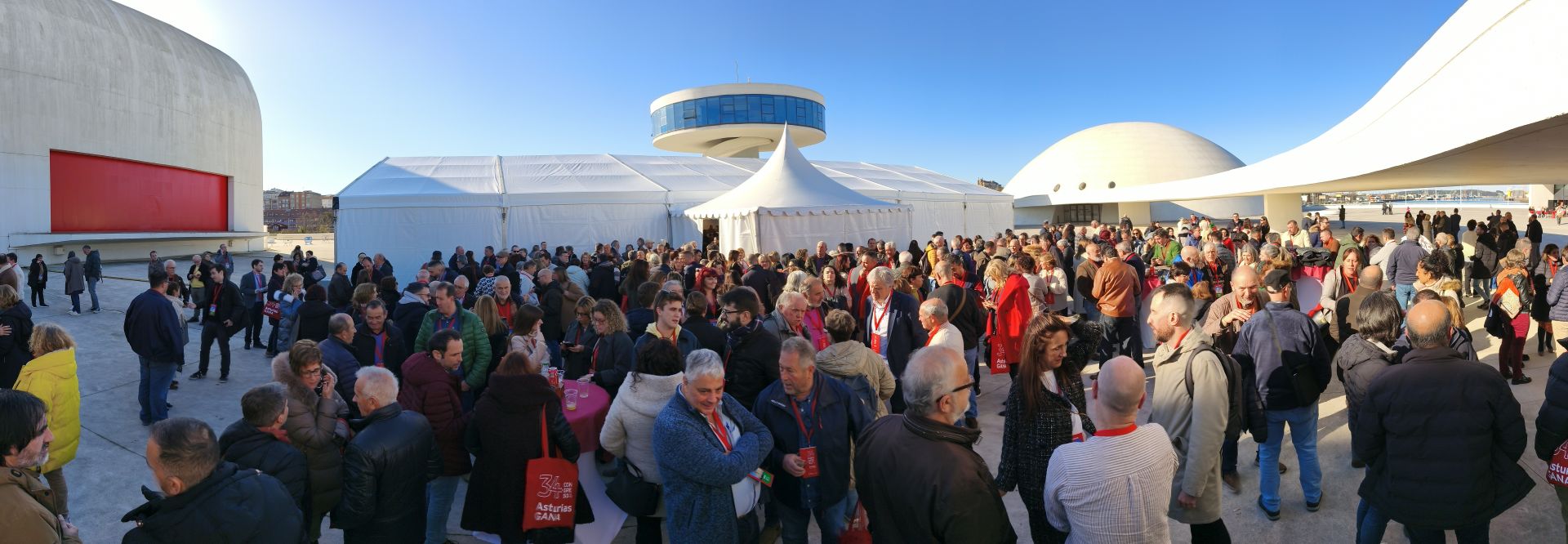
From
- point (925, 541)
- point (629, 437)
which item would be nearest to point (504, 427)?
point (629, 437)

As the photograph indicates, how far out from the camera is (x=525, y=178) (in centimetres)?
2089

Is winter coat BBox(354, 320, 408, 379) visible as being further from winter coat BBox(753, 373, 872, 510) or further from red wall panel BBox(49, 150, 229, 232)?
red wall panel BBox(49, 150, 229, 232)

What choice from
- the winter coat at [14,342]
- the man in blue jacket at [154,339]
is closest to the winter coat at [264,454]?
the winter coat at [14,342]

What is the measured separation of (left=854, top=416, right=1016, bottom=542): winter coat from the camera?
231cm

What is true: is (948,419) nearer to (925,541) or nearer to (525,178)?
(925,541)

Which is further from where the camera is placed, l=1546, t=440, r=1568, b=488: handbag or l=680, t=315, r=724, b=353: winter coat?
l=680, t=315, r=724, b=353: winter coat

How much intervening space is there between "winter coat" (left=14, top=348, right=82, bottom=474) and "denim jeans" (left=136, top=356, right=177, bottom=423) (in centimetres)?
259

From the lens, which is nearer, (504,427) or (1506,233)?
(504,427)

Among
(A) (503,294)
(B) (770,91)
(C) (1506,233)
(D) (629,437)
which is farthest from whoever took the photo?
(B) (770,91)

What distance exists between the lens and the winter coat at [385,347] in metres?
5.42

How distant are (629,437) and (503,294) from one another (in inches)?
146

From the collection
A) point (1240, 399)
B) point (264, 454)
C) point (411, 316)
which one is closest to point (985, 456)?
point (1240, 399)

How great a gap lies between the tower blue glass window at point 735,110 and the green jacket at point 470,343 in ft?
110

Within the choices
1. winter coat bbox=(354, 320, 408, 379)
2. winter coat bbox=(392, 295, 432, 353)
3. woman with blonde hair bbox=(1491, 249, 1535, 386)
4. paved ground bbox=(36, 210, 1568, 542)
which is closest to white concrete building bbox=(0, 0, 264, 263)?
paved ground bbox=(36, 210, 1568, 542)
